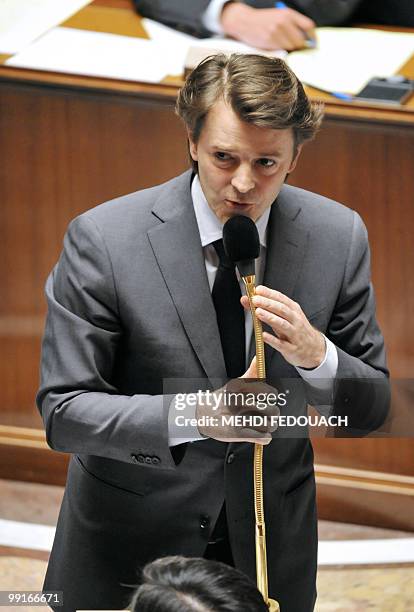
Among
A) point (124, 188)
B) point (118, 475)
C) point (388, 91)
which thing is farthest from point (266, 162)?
point (124, 188)

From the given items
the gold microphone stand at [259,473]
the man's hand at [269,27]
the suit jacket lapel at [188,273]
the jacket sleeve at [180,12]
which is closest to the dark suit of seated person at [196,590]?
the gold microphone stand at [259,473]

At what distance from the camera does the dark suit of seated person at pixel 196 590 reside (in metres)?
1.29

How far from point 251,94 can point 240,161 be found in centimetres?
8

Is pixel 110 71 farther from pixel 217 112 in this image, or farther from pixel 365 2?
pixel 217 112

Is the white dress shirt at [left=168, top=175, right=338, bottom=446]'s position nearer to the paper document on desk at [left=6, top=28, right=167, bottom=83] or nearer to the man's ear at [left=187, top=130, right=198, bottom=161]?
the man's ear at [left=187, top=130, right=198, bottom=161]

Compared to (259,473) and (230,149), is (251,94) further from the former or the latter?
(259,473)

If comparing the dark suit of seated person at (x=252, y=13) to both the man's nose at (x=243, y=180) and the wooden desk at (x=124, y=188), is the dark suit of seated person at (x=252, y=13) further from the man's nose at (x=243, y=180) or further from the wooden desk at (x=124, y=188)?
the man's nose at (x=243, y=180)

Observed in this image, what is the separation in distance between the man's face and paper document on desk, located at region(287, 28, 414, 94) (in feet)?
3.80

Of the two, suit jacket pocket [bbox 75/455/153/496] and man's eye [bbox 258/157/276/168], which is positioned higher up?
man's eye [bbox 258/157/276/168]

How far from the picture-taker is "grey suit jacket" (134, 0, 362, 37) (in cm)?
295

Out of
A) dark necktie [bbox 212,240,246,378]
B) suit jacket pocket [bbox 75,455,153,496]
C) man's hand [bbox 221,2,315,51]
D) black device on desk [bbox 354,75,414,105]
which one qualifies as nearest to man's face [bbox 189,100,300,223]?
dark necktie [bbox 212,240,246,378]

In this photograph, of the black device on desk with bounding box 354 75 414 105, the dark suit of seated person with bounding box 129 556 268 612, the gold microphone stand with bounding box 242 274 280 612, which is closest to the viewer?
the dark suit of seated person with bounding box 129 556 268 612

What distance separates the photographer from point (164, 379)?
5.44 ft

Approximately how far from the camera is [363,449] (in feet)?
9.68
